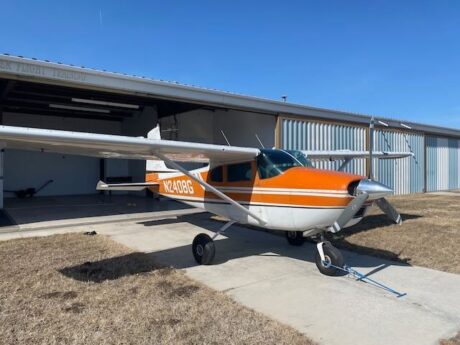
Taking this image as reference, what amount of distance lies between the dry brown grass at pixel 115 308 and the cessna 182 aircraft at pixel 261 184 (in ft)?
4.86

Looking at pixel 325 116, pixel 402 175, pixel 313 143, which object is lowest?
pixel 402 175

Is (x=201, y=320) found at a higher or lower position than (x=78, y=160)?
lower

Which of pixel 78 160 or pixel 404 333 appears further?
pixel 78 160

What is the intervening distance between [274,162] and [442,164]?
70.3 ft

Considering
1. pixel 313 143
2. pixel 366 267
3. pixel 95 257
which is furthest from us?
pixel 313 143

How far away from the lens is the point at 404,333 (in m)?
3.76

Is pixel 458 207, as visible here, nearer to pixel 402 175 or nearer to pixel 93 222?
pixel 402 175

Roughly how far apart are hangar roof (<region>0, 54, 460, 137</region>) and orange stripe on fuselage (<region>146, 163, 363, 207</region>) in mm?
4439

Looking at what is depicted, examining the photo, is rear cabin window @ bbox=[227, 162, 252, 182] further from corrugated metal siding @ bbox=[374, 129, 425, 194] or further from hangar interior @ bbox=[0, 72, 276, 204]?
corrugated metal siding @ bbox=[374, 129, 425, 194]

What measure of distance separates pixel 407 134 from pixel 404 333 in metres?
A: 18.9

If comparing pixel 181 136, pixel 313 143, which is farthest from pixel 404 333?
pixel 181 136

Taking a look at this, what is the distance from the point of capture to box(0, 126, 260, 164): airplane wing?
189 inches

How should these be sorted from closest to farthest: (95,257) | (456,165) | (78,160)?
(95,257) < (78,160) < (456,165)

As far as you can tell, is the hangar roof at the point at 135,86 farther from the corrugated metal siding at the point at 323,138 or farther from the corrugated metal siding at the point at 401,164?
the corrugated metal siding at the point at 401,164
